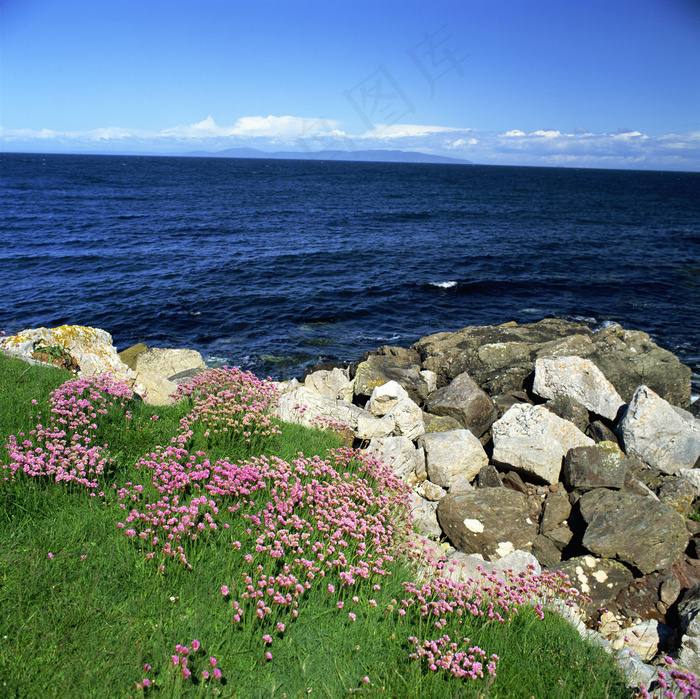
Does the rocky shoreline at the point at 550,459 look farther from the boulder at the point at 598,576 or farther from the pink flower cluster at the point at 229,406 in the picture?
the pink flower cluster at the point at 229,406

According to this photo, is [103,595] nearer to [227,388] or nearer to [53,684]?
[53,684]

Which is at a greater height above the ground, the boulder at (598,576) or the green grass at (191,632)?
the green grass at (191,632)

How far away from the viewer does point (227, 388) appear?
26.6ft

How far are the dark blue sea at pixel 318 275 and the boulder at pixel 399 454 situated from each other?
32.7 ft

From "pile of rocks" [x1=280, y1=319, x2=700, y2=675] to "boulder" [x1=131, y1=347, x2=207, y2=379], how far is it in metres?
4.07

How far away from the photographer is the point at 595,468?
851 cm

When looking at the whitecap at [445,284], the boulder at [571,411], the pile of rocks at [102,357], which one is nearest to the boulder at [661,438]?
the boulder at [571,411]

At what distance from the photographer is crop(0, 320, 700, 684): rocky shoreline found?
6.93 meters

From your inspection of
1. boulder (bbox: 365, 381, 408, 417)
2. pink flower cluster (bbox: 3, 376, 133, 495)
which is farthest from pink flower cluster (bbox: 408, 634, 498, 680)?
boulder (bbox: 365, 381, 408, 417)

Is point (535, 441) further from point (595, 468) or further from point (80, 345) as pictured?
point (80, 345)

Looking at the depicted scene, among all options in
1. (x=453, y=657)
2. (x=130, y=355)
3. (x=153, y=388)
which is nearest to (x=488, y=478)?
(x=453, y=657)

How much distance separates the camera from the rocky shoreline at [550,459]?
6930 millimetres

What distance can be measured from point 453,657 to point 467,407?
724 cm

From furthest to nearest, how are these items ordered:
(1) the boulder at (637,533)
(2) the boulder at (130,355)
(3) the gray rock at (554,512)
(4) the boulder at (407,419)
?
(2) the boulder at (130,355) → (4) the boulder at (407,419) → (3) the gray rock at (554,512) → (1) the boulder at (637,533)
